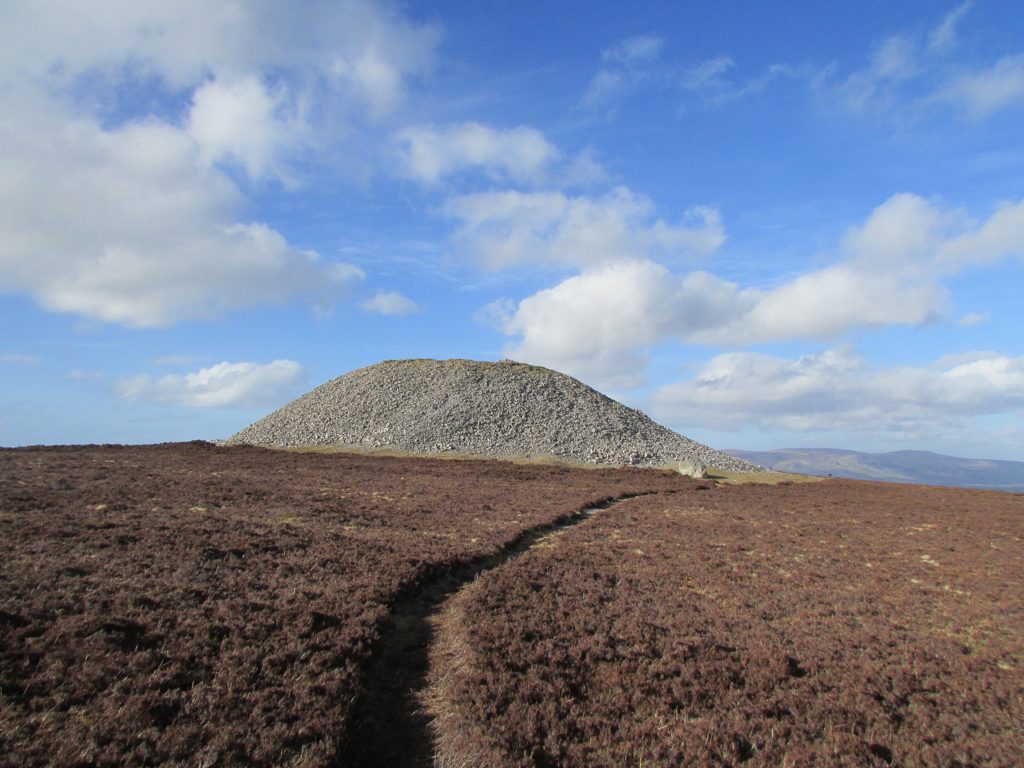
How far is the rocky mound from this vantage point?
59.5 metres

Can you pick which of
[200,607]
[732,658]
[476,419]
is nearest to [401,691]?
[200,607]

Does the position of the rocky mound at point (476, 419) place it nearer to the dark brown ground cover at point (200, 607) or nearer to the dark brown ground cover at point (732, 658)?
the dark brown ground cover at point (200, 607)

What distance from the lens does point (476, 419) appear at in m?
64.0

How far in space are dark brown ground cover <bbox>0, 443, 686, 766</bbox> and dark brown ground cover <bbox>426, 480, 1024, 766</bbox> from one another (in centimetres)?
220

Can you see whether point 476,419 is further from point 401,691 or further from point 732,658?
point 401,691

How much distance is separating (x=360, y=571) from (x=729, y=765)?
11139 millimetres

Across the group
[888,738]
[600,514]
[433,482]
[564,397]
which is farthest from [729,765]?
[564,397]

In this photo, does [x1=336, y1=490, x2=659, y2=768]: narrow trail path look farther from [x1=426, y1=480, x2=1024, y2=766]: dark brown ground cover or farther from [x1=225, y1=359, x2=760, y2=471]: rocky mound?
[x1=225, y1=359, x2=760, y2=471]: rocky mound

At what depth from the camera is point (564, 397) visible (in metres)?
70.6

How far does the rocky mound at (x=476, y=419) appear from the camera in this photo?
59.5m

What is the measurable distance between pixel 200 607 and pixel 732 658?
37.2 feet

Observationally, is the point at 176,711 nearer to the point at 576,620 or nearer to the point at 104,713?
the point at 104,713

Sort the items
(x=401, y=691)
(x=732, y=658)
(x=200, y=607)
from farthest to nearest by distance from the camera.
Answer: (x=200, y=607), (x=732, y=658), (x=401, y=691)

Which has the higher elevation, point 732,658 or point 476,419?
point 476,419
